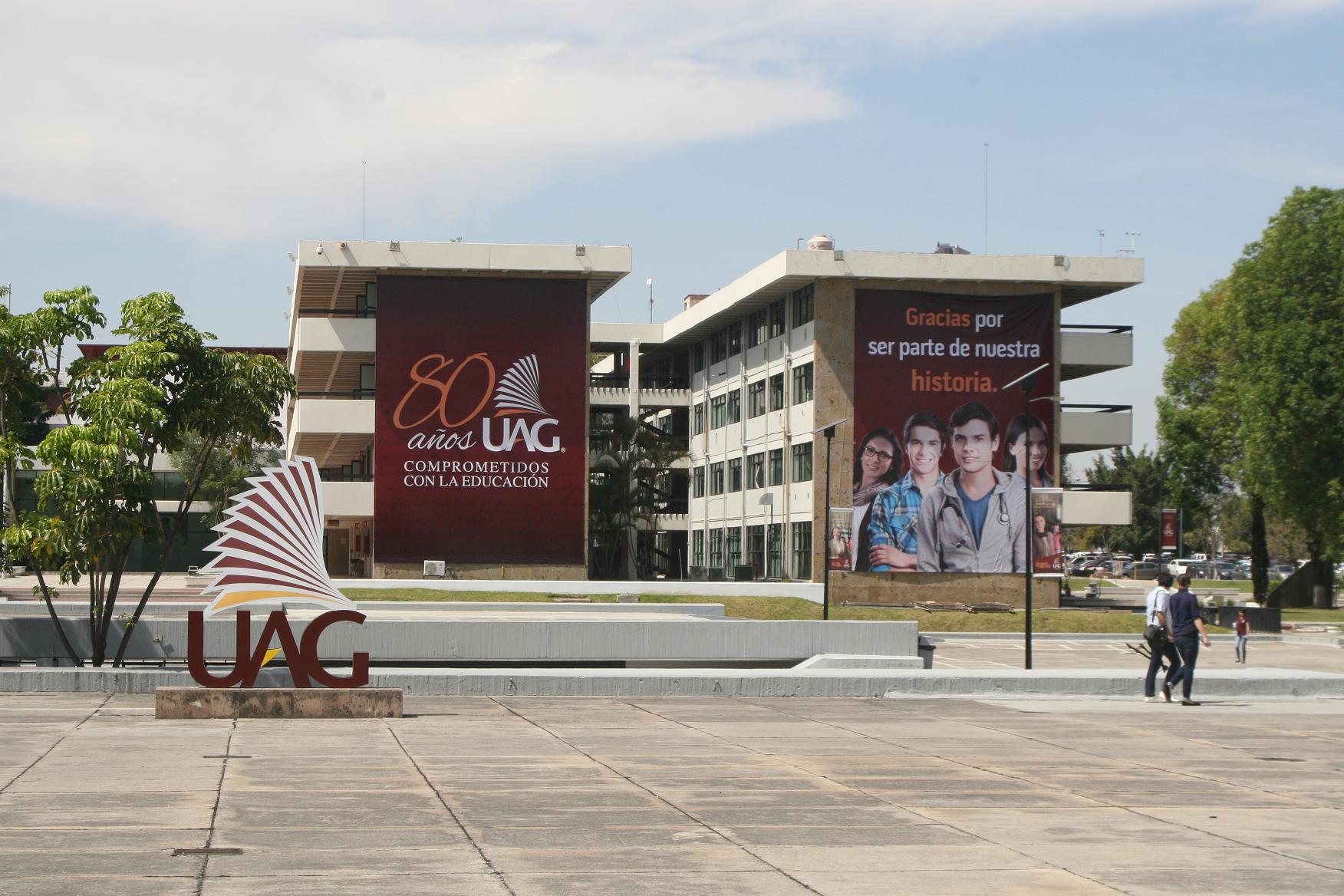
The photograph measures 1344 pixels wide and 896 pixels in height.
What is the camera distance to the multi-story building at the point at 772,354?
59.9 metres

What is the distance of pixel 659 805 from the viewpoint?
1305 cm

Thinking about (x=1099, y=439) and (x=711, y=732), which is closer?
(x=711, y=732)

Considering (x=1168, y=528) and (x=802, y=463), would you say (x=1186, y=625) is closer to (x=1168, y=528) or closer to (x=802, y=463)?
(x=802, y=463)

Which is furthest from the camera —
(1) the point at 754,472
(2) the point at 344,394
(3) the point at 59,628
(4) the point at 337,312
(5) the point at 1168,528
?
(5) the point at 1168,528

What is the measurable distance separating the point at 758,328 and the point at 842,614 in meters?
21.2

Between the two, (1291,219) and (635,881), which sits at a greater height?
(1291,219)

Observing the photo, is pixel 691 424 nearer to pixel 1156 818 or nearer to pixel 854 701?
pixel 854 701

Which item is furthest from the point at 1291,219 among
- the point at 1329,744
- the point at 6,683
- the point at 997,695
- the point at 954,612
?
the point at 6,683

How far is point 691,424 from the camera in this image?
8244 centimetres

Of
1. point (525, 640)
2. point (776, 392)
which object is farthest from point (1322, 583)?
point (525, 640)

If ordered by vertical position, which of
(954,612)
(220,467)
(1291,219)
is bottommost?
(954,612)

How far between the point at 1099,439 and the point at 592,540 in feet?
74.8

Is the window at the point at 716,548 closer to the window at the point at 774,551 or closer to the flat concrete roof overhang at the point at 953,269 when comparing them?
the window at the point at 774,551

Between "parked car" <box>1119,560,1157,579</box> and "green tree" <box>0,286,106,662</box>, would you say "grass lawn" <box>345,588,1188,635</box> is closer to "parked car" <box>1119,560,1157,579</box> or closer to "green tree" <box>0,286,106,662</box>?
"green tree" <box>0,286,106,662</box>
